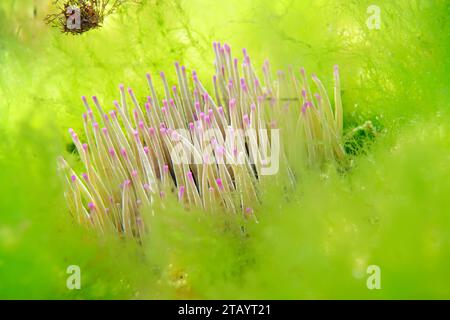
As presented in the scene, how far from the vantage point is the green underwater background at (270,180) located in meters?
1.02

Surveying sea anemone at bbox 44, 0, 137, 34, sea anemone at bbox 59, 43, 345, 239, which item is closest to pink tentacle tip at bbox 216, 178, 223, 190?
sea anemone at bbox 59, 43, 345, 239

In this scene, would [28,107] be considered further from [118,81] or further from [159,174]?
[159,174]

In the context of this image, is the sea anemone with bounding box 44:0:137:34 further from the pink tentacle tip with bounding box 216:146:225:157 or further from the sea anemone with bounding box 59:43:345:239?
the pink tentacle tip with bounding box 216:146:225:157

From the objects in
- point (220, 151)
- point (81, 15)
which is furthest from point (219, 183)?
point (81, 15)

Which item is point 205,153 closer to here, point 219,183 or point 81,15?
point 219,183

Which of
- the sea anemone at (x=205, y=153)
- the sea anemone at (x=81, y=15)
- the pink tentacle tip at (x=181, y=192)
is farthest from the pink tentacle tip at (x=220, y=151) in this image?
the sea anemone at (x=81, y=15)

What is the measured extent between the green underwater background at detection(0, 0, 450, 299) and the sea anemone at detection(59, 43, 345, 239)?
48 millimetres

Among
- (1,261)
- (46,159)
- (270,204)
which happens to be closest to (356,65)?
(270,204)

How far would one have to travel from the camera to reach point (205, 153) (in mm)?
1205

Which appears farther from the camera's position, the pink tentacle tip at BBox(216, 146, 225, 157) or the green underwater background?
the pink tentacle tip at BBox(216, 146, 225, 157)

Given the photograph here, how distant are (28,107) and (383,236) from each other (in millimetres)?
1008

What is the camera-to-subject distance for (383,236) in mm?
1027

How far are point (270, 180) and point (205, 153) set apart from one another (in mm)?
153

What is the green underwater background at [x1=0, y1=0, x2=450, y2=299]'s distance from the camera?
102 centimetres
